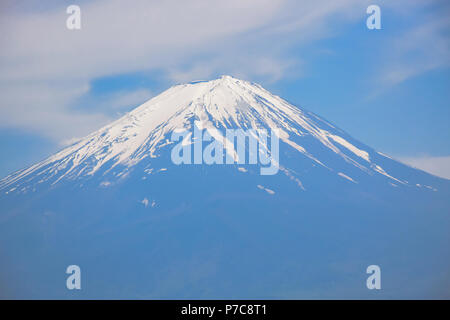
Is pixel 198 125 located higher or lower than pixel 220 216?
higher

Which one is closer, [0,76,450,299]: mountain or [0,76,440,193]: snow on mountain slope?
[0,76,450,299]: mountain

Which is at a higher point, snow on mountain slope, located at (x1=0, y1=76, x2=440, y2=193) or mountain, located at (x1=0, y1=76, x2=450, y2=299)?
snow on mountain slope, located at (x1=0, y1=76, x2=440, y2=193)

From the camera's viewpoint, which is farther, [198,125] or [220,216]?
[198,125]

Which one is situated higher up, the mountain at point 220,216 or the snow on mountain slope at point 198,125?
the snow on mountain slope at point 198,125
